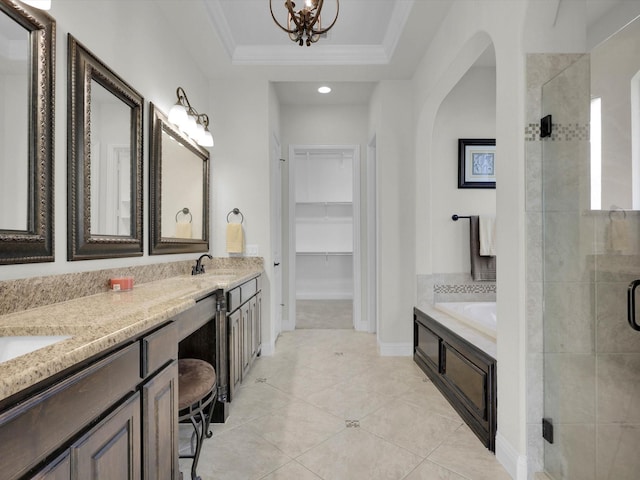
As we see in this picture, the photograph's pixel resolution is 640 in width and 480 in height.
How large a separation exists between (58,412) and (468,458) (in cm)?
187

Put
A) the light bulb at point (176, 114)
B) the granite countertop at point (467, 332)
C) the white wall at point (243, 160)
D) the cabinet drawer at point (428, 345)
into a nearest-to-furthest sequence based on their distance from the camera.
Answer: the granite countertop at point (467, 332) < the light bulb at point (176, 114) < the cabinet drawer at point (428, 345) < the white wall at point (243, 160)

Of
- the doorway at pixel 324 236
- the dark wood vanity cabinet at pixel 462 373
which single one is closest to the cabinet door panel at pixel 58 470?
the dark wood vanity cabinet at pixel 462 373

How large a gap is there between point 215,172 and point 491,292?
9.63 feet

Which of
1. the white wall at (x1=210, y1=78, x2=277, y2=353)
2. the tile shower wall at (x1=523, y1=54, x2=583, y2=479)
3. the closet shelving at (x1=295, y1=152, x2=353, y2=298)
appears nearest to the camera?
the tile shower wall at (x1=523, y1=54, x2=583, y2=479)

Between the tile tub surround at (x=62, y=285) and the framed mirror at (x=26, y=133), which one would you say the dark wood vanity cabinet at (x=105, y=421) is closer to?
the tile tub surround at (x=62, y=285)

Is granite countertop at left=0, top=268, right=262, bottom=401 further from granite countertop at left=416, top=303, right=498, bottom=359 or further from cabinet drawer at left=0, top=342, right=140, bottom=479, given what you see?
granite countertop at left=416, top=303, right=498, bottom=359

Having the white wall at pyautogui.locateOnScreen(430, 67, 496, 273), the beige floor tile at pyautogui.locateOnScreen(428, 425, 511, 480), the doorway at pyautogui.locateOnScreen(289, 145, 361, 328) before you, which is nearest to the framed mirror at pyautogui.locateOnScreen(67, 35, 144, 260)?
the beige floor tile at pyautogui.locateOnScreen(428, 425, 511, 480)

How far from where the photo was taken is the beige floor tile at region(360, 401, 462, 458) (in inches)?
76.0

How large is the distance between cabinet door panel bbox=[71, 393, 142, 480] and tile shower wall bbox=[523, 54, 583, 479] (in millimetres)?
1606

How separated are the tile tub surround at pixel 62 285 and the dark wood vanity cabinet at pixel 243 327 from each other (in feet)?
1.63

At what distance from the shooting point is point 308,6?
162 cm

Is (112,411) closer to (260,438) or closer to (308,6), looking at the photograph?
(260,438)

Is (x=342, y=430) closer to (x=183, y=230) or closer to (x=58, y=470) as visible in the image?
(x=58, y=470)

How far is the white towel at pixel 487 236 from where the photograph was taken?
3299 mm
